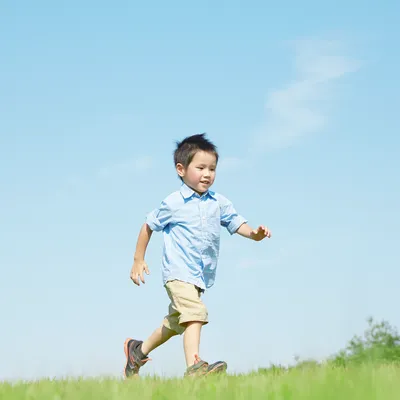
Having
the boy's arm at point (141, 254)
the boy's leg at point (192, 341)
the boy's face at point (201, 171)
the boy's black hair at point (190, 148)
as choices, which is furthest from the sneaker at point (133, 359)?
the boy's black hair at point (190, 148)

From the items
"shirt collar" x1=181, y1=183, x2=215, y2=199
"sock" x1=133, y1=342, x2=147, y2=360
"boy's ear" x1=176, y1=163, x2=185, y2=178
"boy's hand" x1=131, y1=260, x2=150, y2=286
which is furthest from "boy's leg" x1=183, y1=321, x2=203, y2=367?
"boy's ear" x1=176, y1=163, x2=185, y2=178

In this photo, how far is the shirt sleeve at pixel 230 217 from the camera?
6.80 m

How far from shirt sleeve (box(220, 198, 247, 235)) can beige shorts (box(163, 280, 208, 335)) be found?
84cm

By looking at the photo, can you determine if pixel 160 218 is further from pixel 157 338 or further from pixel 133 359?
pixel 133 359

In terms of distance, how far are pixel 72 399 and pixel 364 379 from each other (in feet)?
4.88

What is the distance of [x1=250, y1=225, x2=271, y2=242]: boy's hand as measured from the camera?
6.58 m

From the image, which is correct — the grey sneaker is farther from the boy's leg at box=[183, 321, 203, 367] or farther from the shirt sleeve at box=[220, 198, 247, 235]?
the shirt sleeve at box=[220, 198, 247, 235]

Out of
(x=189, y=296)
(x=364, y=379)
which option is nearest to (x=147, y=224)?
(x=189, y=296)

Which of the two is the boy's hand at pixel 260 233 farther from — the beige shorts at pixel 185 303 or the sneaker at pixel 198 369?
the sneaker at pixel 198 369

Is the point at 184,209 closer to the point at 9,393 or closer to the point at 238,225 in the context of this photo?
the point at 238,225

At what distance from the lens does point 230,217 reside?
22.3 feet

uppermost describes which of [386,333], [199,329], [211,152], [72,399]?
[211,152]

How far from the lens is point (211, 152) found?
21.5 feet

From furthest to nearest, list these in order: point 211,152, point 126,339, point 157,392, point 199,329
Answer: point 126,339 → point 211,152 → point 199,329 → point 157,392
